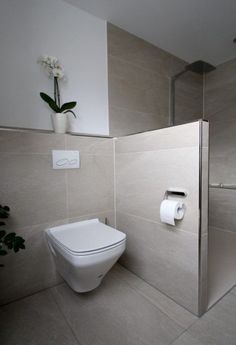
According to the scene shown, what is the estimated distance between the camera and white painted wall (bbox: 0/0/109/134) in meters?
1.28

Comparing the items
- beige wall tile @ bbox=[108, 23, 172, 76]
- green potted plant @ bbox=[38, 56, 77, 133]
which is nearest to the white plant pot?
green potted plant @ bbox=[38, 56, 77, 133]

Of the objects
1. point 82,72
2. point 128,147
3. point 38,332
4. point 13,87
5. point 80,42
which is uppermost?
point 80,42

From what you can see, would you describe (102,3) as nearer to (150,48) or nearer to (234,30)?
(150,48)

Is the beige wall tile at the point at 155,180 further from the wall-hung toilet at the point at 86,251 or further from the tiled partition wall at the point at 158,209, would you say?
the wall-hung toilet at the point at 86,251

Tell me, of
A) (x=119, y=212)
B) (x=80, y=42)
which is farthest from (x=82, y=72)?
(x=119, y=212)

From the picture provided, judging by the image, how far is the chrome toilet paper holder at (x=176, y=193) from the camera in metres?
1.15

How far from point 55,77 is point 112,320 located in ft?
5.47

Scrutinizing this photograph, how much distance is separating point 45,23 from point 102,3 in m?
0.49

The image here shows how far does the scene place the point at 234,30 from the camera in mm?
1844

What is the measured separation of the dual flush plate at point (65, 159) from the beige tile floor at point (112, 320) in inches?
36.3

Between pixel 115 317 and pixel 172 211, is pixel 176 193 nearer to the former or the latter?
pixel 172 211

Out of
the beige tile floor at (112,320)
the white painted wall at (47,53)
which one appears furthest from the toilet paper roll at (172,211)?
the white painted wall at (47,53)

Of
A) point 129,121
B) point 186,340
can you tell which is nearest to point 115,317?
point 186,340

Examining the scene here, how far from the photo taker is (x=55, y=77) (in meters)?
1.40
